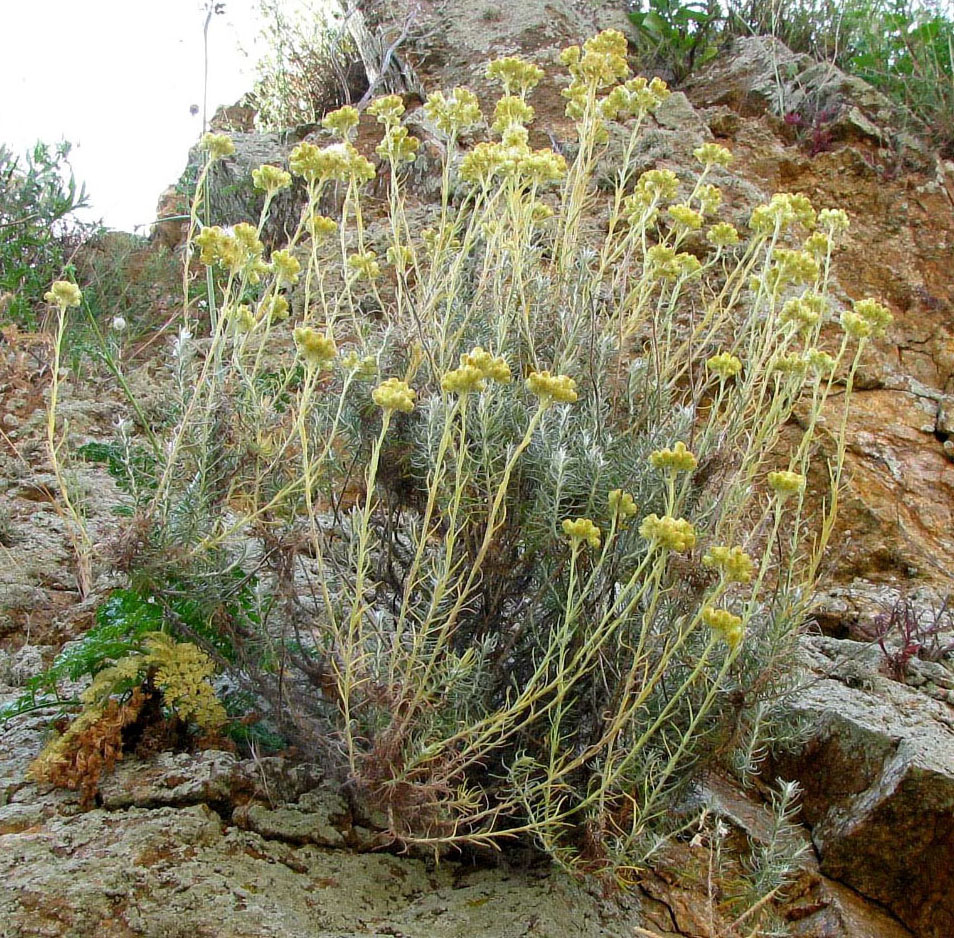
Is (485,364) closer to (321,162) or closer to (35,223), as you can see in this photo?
(321,162)

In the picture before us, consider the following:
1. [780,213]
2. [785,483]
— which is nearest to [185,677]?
[785,483]

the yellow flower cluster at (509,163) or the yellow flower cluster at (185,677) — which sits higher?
the yellow flower cluster at (509,163)

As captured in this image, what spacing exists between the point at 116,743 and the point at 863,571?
2.51 meters

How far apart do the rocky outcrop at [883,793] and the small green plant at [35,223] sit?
11.7 ft

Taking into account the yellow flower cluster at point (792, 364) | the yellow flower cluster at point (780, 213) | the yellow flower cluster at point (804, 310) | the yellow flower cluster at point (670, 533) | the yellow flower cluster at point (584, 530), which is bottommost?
the yellow flower cluster at point (584, 530)

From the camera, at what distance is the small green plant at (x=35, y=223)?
399cm

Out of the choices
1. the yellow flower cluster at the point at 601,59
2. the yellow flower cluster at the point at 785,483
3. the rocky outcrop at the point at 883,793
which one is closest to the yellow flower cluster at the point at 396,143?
the yellow flower cluster at the point at 601,59

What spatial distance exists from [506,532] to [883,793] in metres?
1.12

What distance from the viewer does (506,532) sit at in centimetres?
187

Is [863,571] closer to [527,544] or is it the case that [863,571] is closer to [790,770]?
[790,770]

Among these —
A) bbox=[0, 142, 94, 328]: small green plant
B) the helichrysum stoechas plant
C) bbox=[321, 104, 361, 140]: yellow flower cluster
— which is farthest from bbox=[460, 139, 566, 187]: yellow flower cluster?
bbox=[0, 142, 94, 328]: small green plant

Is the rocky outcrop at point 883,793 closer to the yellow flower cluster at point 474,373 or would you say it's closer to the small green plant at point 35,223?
the yellow flower cluster at point 474,373

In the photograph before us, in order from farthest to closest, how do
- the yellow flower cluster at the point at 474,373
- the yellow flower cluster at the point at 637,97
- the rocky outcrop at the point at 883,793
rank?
the yellow flower cluster at the point at 637,97
the rocky outcrop at the point at 883,793
the yellow flower cluster at the point at 474,373

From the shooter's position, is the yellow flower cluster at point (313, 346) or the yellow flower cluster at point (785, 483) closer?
the yellow flower cluster at point (313, 346)
